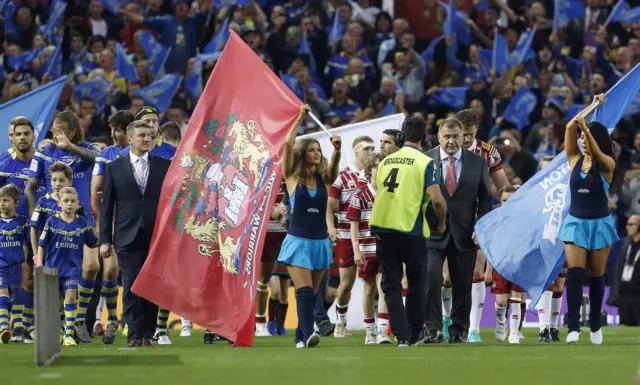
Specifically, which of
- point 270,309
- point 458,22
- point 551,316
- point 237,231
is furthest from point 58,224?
point 458,22

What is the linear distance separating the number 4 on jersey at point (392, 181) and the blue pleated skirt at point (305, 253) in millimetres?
869

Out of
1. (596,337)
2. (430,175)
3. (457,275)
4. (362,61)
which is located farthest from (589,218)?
(362,61)

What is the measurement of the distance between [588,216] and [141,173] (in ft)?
14.7

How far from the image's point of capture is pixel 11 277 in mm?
15414

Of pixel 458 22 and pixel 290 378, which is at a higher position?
pixel 458 22

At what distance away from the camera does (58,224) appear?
48.1 feet

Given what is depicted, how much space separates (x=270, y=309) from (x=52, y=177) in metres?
3.93

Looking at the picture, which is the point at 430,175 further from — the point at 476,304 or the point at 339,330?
the point at 339,330

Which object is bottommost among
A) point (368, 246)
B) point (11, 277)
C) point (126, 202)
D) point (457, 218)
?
point (11, 277)

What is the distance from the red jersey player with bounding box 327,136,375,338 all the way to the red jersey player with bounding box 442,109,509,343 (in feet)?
4.16

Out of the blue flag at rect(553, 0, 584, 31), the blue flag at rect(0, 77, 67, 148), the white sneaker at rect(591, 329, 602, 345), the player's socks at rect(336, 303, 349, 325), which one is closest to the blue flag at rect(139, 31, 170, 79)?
the blue flag at rect(0, 77, 67, 148)

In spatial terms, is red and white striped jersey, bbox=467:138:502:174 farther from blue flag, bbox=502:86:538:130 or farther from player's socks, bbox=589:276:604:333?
blue flag, bbox=502:86:538:130

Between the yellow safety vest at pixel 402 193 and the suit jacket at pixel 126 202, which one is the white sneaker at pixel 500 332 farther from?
the suit jacket at pixel 126 202

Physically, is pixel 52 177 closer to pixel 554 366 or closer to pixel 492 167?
pixel 492 167
